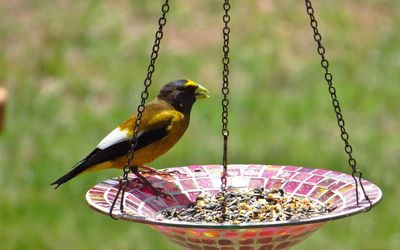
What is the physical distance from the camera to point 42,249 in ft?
23.3

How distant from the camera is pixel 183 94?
4.55 meters

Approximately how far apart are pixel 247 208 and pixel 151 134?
680 mm

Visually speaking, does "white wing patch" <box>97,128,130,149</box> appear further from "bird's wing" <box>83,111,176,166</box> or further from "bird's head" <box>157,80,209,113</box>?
"bird's head" <box>157,80,209,113</box>

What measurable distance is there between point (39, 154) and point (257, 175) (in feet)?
14.3

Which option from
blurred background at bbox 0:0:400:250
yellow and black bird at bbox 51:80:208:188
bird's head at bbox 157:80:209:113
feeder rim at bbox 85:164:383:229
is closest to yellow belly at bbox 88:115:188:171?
yellow and black bird at bbox 51:80:208:188

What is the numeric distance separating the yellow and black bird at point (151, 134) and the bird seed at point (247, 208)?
0.39 m

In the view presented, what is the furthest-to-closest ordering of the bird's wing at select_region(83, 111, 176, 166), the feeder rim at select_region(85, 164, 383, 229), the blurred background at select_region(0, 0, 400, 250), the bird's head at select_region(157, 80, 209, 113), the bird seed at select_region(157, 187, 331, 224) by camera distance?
the blurred background at select_region(0, 0, 400, 250)
the bird's head at select_region(157, 80, 209, 113)
the bird's wing at select_region(83, 111, 176, 166)
the bird seed at select_region(157, 187, 331, 224)
the feeder rim at select_region(85, 164, 383, 229)

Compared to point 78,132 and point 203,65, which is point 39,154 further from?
point 203,65

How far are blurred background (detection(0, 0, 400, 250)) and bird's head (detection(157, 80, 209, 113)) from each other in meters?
2.66

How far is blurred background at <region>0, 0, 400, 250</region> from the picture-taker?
752 cm

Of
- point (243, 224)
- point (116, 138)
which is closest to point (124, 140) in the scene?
point (116, 138)

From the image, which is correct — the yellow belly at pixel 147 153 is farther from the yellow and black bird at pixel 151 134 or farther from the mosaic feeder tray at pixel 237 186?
the mosaic feeder tray at pixel 237 186

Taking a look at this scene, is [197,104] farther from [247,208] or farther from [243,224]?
[243,224]

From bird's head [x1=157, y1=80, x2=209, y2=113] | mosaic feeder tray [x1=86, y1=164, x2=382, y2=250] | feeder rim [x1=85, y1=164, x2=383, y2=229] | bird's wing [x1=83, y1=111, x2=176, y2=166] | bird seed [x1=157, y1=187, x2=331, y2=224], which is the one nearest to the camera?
feeder rim [x1=85, y1=164, x2=383, y2=229]
